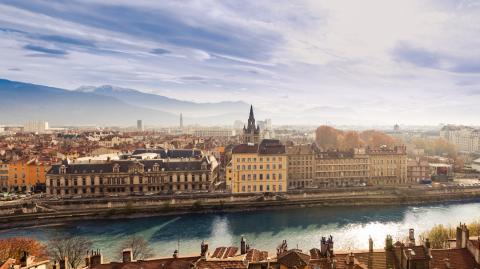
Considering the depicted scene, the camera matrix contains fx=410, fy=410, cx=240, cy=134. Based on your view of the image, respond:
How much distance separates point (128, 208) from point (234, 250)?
22612mm

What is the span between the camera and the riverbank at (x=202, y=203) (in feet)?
126

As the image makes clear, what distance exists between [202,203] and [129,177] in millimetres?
10268

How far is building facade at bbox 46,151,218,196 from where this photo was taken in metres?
45.9

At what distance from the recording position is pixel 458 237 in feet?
50.2

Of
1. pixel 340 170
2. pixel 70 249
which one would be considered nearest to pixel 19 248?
pixel 70 249

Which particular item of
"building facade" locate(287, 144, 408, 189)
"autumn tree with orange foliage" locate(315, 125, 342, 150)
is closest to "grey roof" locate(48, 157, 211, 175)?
"building facade" locate(287, 144, 408, 189)

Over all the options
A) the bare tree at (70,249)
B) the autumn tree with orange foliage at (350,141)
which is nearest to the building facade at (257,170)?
the bare tree at (70,249)

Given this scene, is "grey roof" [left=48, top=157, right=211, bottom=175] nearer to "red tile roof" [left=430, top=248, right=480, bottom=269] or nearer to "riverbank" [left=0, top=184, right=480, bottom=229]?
"riverbank" [left=0, top=184, right=480, bottom=229]

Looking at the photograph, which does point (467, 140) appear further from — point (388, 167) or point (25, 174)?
point (25, 174)

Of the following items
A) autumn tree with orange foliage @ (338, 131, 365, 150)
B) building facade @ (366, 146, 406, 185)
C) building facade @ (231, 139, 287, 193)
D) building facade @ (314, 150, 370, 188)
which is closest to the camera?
building facade @ (231, 139, 287, 193)

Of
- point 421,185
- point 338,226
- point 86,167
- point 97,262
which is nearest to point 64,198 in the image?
point 86,167

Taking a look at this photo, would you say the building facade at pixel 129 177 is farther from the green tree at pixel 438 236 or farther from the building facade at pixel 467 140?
the building facade at pixel 467 140

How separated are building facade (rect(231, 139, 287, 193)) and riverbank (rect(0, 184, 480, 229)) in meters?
2.24

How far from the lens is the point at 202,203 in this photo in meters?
42.7
